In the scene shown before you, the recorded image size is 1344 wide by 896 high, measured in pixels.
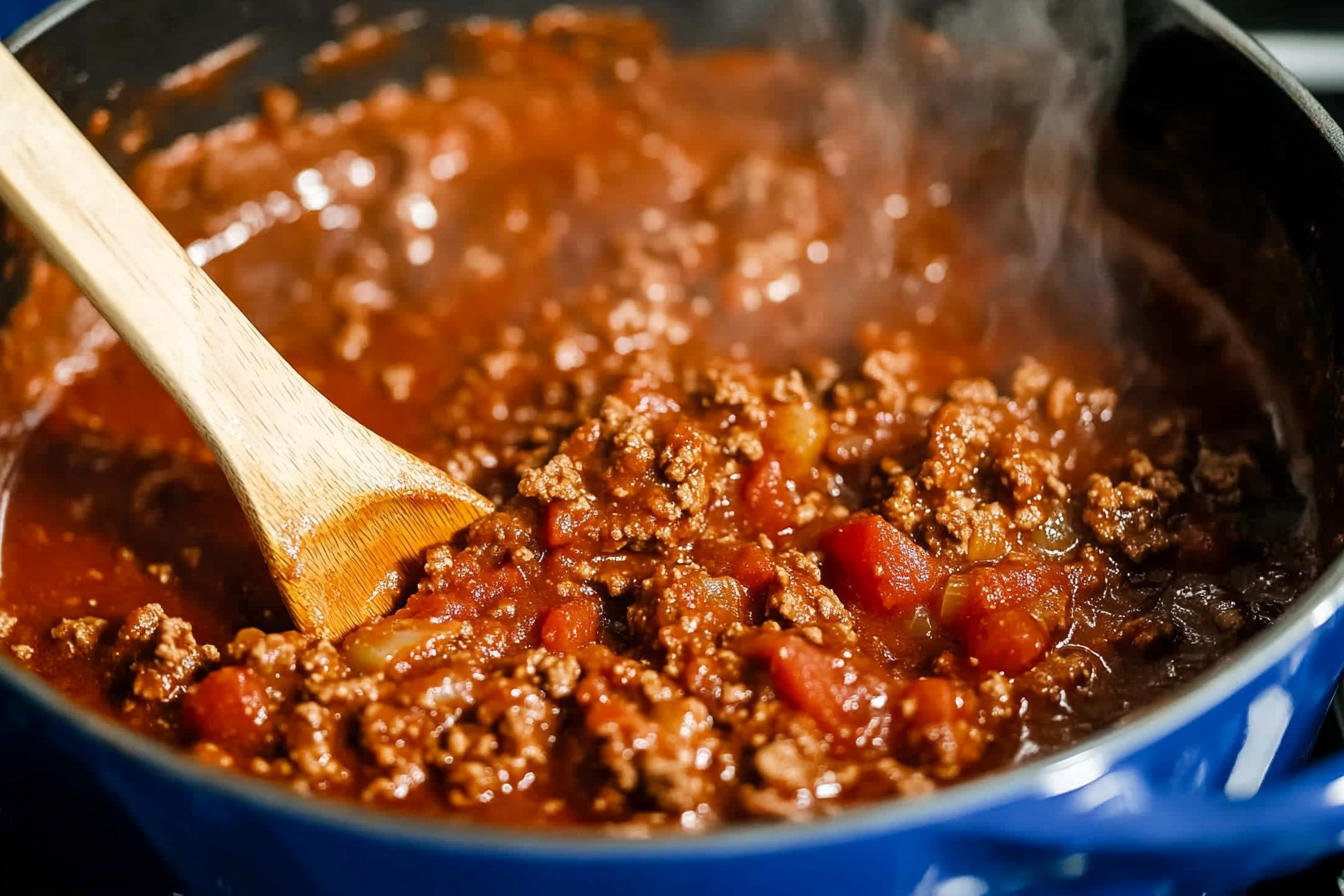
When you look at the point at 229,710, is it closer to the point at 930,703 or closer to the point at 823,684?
the point at 823,684

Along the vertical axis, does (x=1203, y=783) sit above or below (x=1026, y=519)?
above

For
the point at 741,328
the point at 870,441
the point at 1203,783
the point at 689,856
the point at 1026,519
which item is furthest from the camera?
the point at 741,328

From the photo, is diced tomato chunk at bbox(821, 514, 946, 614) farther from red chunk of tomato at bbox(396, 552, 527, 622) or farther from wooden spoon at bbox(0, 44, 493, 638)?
wooden spoon at bbox(0, 44, 493, 638)

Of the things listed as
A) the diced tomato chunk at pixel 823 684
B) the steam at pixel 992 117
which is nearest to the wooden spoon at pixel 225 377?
the diced tomato chunk at pixel 823 684

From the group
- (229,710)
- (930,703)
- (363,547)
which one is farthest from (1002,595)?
(229,710)

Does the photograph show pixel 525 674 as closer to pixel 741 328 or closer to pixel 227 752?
pixel 227 752

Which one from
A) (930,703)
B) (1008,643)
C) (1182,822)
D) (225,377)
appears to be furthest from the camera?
(225,377)

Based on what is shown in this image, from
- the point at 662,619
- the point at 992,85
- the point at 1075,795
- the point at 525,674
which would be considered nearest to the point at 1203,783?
the point at 1075,795

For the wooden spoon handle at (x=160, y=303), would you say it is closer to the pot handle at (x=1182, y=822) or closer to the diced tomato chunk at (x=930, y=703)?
the diced tomato chunk at (x=930, y=703)
